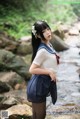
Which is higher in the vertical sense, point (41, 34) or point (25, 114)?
point (41, 34)

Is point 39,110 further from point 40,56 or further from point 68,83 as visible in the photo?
point 68,83

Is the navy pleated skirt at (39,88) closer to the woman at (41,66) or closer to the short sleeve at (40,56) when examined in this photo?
the woman at (41,66)

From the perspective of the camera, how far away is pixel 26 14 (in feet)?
68.1

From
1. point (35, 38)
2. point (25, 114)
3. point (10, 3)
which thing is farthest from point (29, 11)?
point (35, 38)

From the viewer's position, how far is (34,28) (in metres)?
3.97

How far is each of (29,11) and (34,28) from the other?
17545 mm

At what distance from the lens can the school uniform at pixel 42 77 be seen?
388 cm

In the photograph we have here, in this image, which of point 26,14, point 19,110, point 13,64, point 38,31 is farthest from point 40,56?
point 26,14

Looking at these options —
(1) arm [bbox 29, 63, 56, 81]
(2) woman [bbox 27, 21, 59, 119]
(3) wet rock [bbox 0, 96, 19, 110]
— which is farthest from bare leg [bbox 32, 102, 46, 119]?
(3) wet rock [bbox 0, 96, 19, 110]

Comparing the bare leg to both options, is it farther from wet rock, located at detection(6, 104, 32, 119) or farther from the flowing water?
the flowing water

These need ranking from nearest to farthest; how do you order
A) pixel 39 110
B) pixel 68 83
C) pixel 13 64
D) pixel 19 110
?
pixel 39 110, pixel 19 110, pixel 68 83, pixel 13 64

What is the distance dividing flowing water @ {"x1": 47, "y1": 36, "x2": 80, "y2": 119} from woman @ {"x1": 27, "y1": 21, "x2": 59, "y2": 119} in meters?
2.61

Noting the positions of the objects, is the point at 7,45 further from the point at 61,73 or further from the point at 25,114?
the point at 25,114

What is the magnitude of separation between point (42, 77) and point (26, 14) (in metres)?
17.1
